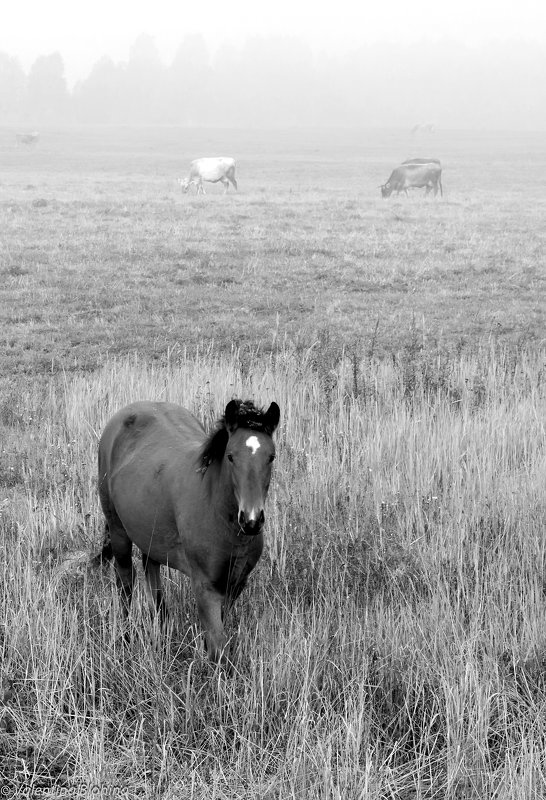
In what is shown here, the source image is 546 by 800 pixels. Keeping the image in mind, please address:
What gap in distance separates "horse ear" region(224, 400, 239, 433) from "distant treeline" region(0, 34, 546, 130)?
383 feet

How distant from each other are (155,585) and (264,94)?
532 ft

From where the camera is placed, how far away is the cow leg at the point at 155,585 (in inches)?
192

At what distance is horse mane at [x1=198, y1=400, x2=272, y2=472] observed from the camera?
13.0 ft

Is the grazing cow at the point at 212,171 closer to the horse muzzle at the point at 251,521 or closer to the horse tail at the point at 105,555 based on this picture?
the horse tail at the point at 105,555

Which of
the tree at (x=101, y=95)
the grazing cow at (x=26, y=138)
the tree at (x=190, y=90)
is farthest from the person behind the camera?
the tree at (x=190, y=90)

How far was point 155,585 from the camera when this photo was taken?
5008mm

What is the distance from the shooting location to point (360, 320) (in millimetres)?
13211

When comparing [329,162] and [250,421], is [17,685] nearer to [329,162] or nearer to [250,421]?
[250,421]

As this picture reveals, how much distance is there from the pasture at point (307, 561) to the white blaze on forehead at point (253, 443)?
1.06m

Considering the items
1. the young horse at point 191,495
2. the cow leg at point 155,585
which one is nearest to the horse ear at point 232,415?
the young horse at point 191,495

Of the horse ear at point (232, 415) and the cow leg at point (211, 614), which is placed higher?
the horse ear at point (232, 415)

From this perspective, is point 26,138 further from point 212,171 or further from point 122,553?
point 122,553

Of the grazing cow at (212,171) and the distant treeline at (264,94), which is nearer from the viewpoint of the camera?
the grazing cow at (212,171)

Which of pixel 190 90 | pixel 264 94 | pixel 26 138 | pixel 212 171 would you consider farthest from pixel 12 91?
pixel 212 171
